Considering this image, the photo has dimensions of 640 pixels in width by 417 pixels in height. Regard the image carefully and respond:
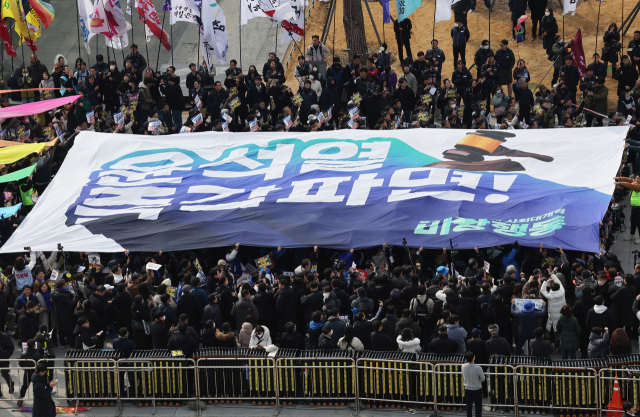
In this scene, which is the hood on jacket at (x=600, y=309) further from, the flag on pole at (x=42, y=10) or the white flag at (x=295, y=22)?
the flag on pole at (x=42, y=10)

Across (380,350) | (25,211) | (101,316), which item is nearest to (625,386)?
(380,350)

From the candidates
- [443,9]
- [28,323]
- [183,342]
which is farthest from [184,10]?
[183,342]

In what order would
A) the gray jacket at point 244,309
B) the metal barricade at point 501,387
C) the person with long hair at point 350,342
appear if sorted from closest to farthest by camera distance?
the metal barricade at point 501,387 → the person with long hair at point 350,342 → the gray jacket at point 244,309

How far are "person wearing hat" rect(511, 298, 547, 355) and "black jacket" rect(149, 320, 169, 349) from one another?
6.27 m

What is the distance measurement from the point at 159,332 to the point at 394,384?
14.1 feet

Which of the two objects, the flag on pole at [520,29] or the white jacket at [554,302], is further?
the flag on pole at [520,29]

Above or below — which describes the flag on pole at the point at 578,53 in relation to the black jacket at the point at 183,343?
above

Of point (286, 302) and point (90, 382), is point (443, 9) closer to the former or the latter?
point (286, 302)

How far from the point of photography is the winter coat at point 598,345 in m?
15.1

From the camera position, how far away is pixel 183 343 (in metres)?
15.1

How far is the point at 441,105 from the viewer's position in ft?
83.8

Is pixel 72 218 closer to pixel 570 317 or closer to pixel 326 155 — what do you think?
pixel 326 155

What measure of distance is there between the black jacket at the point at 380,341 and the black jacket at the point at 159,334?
12.3 ft

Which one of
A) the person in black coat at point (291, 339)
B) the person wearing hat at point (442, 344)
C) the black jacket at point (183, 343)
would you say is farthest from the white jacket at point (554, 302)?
the black jacket at point (183, 343)
